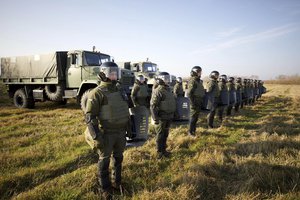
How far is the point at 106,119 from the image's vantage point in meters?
3.49

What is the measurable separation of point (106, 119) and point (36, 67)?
1170cm

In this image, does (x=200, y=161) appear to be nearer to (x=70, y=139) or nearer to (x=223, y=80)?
(x=70, y=139)

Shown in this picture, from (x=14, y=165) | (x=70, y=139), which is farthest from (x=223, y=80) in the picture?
(x=14, y=165)

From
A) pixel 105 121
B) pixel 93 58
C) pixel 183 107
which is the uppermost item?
pixel 93 58

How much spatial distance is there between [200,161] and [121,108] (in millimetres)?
2351

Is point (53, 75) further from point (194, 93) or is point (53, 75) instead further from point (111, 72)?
point (111, 72)

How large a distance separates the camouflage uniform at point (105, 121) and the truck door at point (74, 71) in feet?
28.9

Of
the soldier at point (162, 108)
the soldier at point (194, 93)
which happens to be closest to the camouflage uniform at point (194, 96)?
the soldier at point (194, 93)

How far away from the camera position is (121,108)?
11.9 feet

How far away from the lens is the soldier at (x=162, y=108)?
17.7 feet

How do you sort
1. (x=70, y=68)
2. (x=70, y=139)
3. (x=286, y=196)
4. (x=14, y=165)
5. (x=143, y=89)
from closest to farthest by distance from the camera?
1. (x=286, y=196)
2. (x=14, y=165)
3. (x=70, y=139)
4. (x=143, y=89)
5. (x=70, y=68)

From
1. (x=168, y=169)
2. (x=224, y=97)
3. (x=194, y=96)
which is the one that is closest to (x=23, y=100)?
(x=194, y=96)

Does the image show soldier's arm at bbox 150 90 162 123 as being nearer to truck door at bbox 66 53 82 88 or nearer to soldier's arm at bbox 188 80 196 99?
soldier's arm at bbox 188 80 196 99

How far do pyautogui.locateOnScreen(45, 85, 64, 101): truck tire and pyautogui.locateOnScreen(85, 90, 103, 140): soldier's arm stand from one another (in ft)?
33.1
